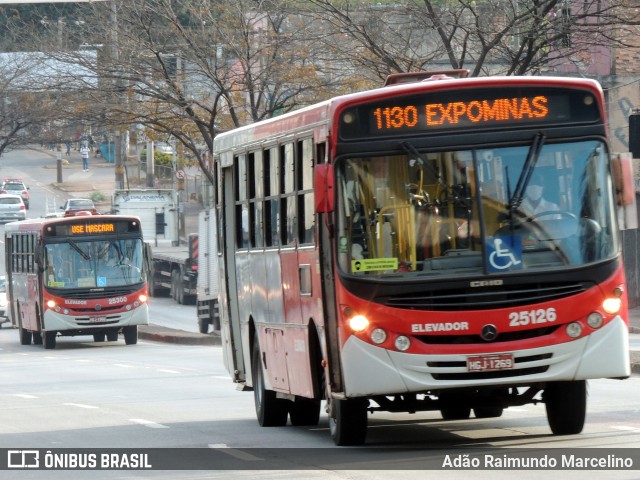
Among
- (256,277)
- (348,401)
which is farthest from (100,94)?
(348,401)

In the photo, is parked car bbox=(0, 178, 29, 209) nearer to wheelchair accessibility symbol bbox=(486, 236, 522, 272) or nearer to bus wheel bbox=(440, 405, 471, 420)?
bus wheel bbox=(440, 405, 471, 420)

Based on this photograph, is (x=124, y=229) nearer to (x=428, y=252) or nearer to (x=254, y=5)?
(x=254, y=5)

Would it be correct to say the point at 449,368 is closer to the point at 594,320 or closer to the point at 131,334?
the point at 594,320

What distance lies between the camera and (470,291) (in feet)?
37.6

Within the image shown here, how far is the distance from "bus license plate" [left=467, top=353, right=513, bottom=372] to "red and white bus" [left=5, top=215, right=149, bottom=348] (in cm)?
2459

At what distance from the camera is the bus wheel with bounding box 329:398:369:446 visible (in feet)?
39.8

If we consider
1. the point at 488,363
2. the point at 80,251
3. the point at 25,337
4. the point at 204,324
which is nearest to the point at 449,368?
the point at 488,363

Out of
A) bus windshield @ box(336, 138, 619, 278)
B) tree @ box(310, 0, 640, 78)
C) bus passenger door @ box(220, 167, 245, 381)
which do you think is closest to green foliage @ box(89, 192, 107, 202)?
tree @ box(310, 0, 640, 78)

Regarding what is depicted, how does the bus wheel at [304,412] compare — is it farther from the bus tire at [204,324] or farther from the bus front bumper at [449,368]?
the bus tire at [204,324]

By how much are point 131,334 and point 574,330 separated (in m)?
26.0

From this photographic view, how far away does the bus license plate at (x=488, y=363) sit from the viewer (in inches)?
450

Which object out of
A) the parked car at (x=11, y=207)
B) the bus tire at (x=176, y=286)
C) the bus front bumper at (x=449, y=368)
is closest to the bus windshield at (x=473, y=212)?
the bus front bumper at (x=449, y=368)

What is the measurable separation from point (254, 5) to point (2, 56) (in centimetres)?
2385

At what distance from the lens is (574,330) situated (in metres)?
11.6
